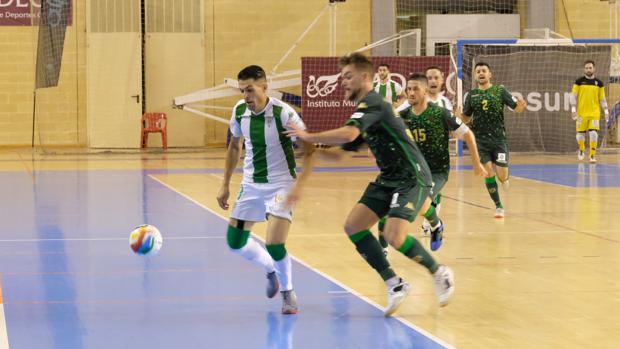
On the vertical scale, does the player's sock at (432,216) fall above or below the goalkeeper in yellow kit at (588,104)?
below

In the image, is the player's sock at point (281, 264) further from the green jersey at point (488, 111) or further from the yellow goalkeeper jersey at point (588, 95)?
the yellow goalkeeper jersey at point (588, 95)

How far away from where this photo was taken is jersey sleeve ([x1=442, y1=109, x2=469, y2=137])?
10188 mm

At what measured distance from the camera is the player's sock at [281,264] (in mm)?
7742

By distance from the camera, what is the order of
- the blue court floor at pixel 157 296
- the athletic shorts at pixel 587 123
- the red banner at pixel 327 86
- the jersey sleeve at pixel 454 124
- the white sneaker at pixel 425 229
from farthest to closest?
1. the red banner at pixel 327 86
2. the athletic shorts at pixel 587 123
3. the white sneaker at pixel 425 229
4. the jersey sleeve at pixel 454 124
5. the blue court floor at pixel 157 296

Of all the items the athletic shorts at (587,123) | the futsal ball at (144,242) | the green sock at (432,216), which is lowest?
the green sock at (432,216)

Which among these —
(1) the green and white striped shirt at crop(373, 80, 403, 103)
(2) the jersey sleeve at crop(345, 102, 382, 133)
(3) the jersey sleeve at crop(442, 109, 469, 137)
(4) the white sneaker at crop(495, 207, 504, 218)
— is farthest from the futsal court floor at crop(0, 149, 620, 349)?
(1) the green and white striped shirt at crop(373, 80, 403, 103)

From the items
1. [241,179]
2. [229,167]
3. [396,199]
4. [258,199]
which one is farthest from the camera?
[241,179]

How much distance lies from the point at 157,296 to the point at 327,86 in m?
18.5

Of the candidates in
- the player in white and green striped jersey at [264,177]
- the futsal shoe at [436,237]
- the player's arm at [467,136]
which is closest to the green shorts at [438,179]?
the futsal shoe at [436,237]

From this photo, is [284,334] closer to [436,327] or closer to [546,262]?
[436,327]

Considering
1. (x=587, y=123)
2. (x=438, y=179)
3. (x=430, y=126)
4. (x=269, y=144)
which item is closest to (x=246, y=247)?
(x=269, y=144)

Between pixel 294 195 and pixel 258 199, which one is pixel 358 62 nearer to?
pixel 294 195

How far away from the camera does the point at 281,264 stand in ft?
25.6

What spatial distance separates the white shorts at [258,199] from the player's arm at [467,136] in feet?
8.41
